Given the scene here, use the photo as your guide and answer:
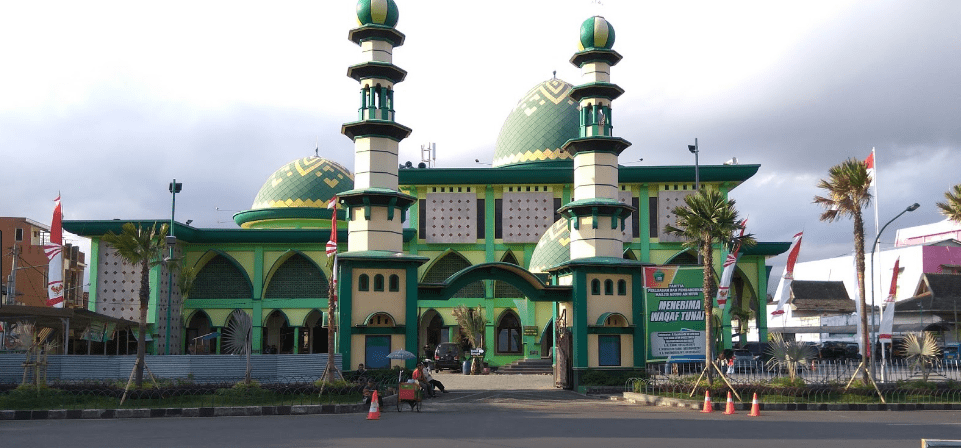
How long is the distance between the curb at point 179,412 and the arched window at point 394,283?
768 cm

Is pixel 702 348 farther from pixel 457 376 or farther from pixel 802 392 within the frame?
pixel 457 376

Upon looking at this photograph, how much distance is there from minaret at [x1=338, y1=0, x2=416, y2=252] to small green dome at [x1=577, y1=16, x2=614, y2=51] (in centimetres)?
685

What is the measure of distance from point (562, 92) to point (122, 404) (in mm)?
33434

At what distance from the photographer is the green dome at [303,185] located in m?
52.3

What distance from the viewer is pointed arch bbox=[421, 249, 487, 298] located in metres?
49.6

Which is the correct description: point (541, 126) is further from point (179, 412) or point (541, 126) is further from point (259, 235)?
point (179, 412)

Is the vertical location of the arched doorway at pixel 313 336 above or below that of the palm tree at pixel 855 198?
→ below

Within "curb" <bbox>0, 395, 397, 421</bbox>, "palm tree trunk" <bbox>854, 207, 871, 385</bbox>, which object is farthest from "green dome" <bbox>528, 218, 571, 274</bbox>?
"curb" <bbox>0, 395, 397, 421</bbox>

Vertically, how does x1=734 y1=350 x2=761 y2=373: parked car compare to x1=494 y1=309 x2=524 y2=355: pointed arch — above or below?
below

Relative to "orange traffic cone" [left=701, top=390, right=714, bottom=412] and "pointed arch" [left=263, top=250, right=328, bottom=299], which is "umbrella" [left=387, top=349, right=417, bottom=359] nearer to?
"orange traffic cone" [left=701, top=390, right=714, bottom=412]

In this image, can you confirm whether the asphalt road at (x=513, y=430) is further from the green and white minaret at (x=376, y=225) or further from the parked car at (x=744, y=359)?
the parked car at (x=744, y=359)

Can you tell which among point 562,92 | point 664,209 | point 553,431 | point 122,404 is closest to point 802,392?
point 553,431

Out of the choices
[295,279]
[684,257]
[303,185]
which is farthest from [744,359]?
[303,185]

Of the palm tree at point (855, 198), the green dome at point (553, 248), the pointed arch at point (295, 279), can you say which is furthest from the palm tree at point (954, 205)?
the pointed arch at point (295, 279)
